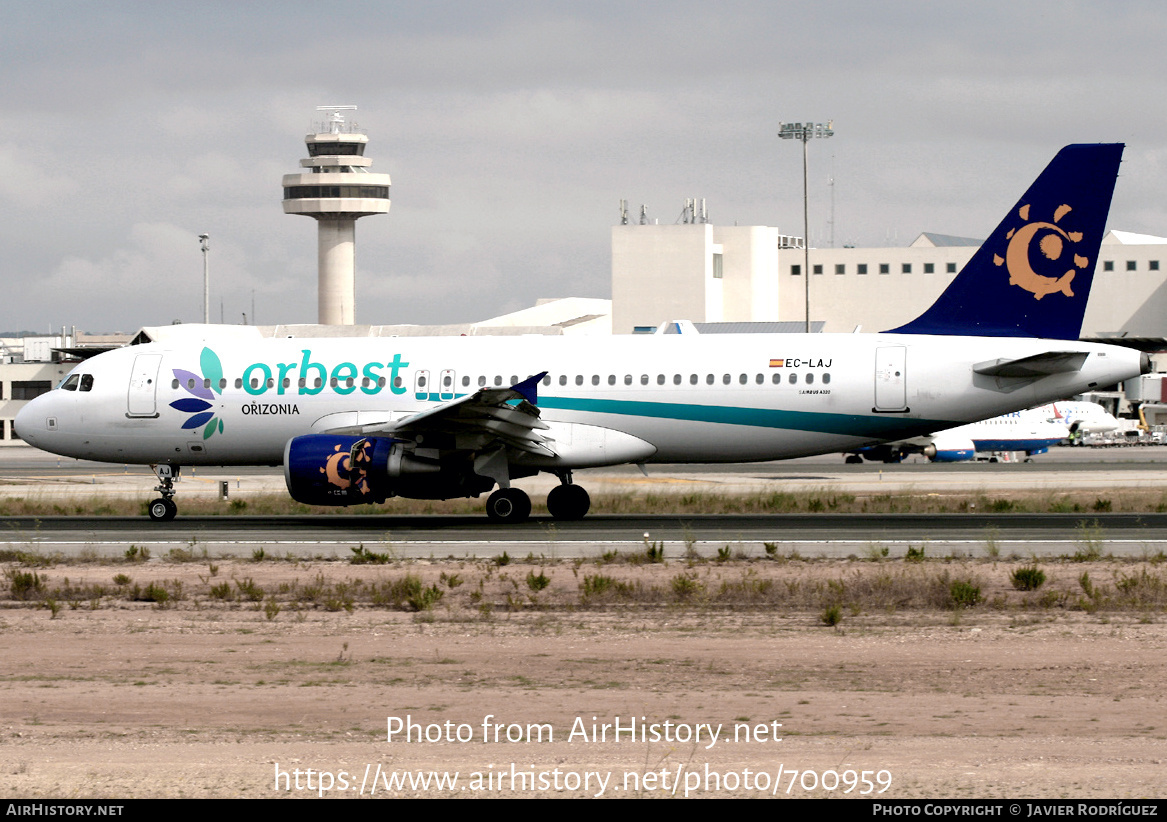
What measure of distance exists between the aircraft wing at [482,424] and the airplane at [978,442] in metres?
38.5

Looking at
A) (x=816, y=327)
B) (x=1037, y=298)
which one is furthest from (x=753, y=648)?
(x=816, y=327)

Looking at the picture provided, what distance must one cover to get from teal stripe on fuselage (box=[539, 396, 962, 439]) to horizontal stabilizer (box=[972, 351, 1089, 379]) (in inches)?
50.2

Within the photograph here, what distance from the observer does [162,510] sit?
1074 inches

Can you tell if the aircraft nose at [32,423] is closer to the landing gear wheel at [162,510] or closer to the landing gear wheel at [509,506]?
the landing gear wheel at [162,510]

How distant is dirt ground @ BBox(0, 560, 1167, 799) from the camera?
319 inches

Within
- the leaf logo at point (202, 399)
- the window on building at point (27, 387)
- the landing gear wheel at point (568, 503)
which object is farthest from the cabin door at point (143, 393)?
the window on building at point (27, 387)

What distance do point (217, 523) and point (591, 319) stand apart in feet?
255

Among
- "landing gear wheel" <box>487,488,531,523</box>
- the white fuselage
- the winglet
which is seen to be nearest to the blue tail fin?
the white fuselage

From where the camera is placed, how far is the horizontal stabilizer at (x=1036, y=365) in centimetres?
2428


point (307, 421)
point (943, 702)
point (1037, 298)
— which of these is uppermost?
point (1037, 298)

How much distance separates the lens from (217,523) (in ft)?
87.5

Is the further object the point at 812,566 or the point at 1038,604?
the point at 812,566

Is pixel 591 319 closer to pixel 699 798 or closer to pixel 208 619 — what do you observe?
pixel 208 619

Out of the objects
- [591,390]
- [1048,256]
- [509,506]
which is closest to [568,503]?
[509,506]
